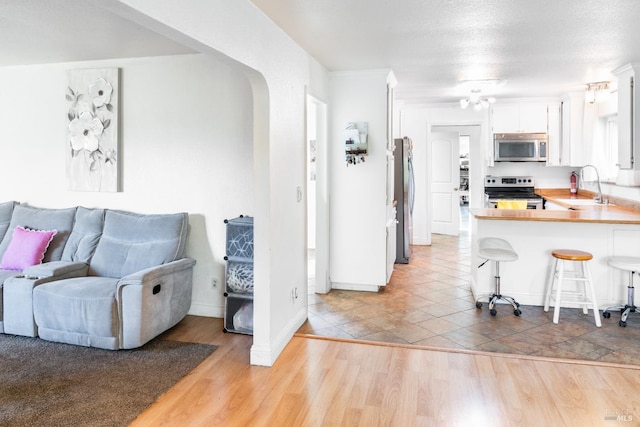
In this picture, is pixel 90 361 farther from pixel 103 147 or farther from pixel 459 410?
pixel 459 410

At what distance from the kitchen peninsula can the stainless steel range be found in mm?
2462

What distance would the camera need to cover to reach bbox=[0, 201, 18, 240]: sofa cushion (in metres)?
4.23

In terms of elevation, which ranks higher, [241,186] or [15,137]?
[15,137]

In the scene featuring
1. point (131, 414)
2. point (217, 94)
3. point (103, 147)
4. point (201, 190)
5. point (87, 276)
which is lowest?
point (131, 414)

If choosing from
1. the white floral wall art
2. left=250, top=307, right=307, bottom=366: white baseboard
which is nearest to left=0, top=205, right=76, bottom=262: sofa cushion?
the white floral wall art

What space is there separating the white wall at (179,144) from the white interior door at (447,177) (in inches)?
203

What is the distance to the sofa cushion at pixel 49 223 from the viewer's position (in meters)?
4.06

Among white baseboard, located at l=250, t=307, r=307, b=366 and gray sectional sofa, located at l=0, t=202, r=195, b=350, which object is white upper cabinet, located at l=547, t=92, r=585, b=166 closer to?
white baseboard, located at l=250, t=307, r=307, b=366

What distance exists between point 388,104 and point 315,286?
2.08 metres

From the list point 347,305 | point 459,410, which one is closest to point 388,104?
point 347,305

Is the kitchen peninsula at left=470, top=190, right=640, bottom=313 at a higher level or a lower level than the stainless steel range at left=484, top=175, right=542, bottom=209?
lower

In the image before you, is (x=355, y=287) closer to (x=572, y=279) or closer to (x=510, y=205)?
(x=572, y=279)

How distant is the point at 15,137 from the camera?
4.52 m

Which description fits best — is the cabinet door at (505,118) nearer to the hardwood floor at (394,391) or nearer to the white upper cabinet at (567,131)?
the white upper cabinet at (567,131)
